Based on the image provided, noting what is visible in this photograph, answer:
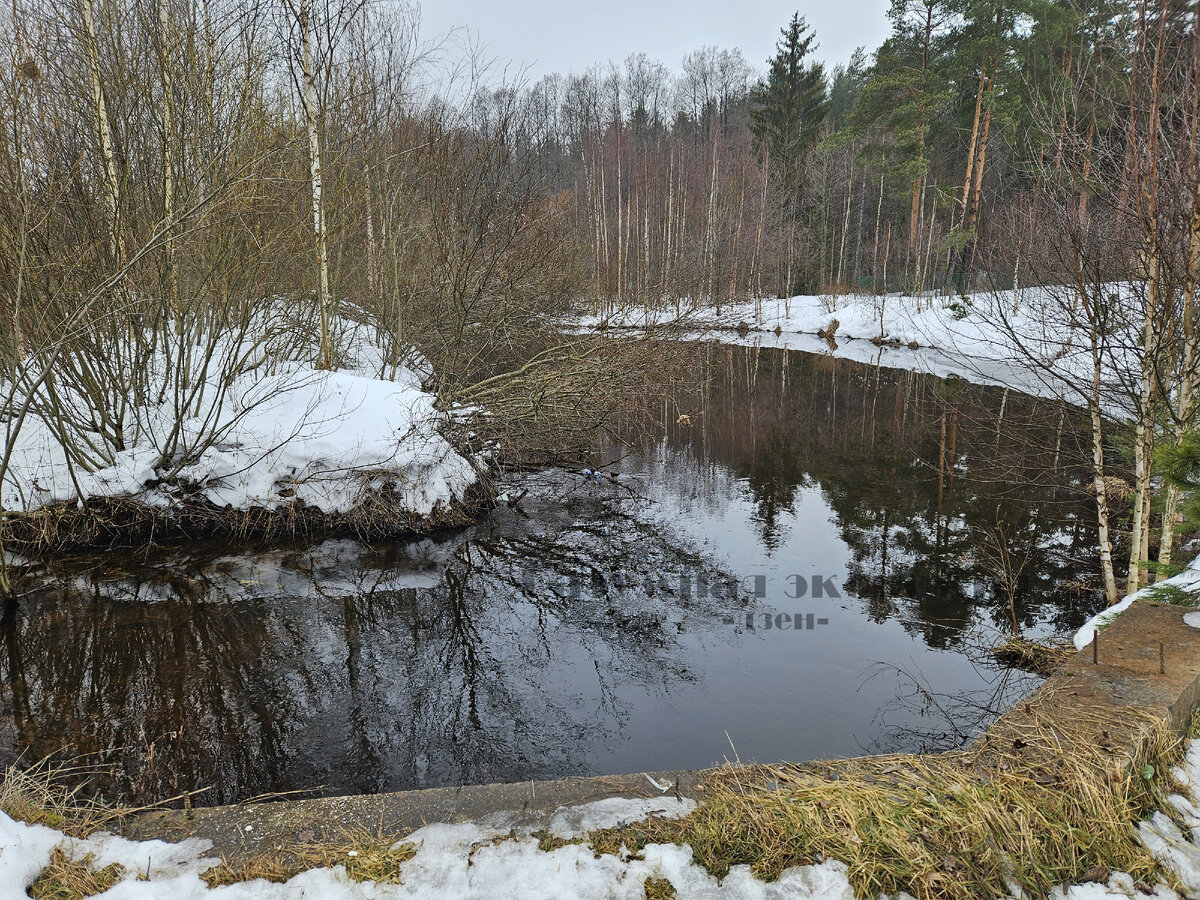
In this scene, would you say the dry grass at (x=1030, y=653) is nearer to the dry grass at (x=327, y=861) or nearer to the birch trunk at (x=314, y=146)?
the dry grass at (x=327, y=861)

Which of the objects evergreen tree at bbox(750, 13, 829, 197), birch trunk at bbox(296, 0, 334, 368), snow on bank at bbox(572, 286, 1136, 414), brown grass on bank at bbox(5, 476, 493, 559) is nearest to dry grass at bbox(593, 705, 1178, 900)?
brown grass on bank at bbox(5, 476, 493, 559)

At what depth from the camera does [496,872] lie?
2748mm

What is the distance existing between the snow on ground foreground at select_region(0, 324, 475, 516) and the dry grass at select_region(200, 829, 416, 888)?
6.31 metres

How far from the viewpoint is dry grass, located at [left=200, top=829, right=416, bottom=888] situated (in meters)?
2.71

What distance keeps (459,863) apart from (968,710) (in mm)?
4241

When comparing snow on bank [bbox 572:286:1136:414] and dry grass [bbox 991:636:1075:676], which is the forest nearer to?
dry grass [bbox 991:636:1075:676]

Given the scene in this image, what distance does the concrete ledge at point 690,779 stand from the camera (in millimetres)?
3035

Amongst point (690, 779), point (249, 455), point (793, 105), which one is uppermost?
point (793, 105)

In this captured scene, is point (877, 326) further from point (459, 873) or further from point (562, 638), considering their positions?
point (459, 873)

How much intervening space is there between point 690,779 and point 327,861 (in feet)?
5.29

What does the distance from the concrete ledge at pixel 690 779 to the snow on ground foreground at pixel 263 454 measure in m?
5.89

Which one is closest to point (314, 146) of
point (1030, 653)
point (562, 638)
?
point (562, 638)

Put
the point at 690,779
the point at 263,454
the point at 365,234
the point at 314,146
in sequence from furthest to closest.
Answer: the point at 365,234, the point at 314,146, the point at 263,454, the point at 690,779

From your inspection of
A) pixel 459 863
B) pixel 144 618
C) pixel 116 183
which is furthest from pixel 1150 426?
pixel 116 183
